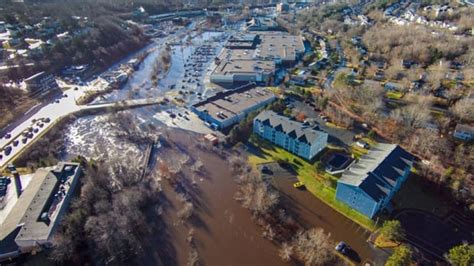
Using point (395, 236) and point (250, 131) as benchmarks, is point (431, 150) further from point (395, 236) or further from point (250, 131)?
point (250, 131)

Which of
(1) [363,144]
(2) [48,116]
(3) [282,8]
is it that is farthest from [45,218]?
(3) [282,8]

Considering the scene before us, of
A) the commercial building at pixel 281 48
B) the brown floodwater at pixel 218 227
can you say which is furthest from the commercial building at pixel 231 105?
the commercial building at pixel 281 48

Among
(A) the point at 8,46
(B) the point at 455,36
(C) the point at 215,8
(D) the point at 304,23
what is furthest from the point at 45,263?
(C) the point at 215,8

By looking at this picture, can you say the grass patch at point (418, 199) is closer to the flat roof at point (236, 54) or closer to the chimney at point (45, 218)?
the chimney at point (45, 218)

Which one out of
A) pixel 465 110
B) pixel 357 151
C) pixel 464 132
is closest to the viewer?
pixel 357 151

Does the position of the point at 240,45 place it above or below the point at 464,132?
above

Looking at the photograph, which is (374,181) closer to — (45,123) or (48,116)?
(45,123)
